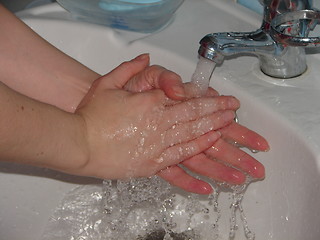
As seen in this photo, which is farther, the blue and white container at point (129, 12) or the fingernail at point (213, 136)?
the blue and white container at point (129, 12)

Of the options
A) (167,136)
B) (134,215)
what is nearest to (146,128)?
(167,136)

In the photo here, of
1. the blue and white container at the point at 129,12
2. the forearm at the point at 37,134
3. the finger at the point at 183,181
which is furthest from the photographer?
the blue and white container at the point at 129,12

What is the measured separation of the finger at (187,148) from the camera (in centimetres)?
61

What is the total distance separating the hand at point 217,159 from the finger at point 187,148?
0.01 m

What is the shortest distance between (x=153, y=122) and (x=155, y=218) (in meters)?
0.15

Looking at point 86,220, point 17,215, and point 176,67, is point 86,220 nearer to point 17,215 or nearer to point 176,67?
point 17,215

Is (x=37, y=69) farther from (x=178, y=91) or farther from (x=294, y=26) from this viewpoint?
(x=294, y=26)

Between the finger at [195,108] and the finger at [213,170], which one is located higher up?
the finger at [195,108]

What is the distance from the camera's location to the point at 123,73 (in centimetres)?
65

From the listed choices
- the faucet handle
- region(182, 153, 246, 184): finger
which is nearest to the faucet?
the faucet handle

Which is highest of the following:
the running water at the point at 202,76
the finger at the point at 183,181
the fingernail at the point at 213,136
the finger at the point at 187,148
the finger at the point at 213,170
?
the running water at the point at 202,76

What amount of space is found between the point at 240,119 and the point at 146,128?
4.3 inches

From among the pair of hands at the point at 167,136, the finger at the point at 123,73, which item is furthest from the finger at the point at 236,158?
the finger at the point at 123,73

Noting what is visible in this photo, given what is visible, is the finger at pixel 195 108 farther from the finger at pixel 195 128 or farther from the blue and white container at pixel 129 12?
the blue and white container at pixel 129 12
